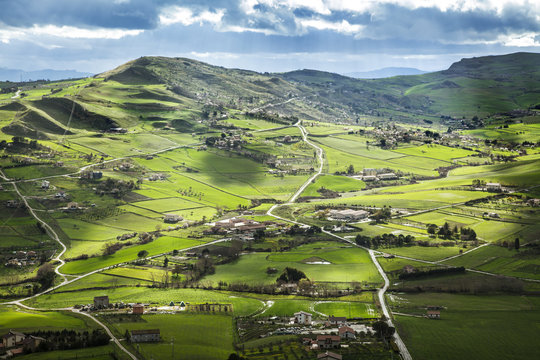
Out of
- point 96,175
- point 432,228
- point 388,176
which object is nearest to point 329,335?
point 432,228

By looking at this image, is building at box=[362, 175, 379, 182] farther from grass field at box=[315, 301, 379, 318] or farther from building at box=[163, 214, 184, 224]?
grass field at box=[315, 301, 379, 318]

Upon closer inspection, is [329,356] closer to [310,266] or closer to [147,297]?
[147,297]

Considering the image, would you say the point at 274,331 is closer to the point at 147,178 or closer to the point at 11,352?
the point at 11,352

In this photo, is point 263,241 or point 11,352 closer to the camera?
point 11,352

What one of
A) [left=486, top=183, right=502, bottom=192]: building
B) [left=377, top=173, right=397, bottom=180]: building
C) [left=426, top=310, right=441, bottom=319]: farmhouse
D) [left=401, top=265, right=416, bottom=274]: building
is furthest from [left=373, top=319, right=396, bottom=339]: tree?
[left=377, top=173, right=397, bottom=180]: building

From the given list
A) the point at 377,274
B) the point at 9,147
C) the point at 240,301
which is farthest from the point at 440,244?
the point at 9,147

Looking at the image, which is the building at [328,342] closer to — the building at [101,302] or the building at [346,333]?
the building at [346,333]

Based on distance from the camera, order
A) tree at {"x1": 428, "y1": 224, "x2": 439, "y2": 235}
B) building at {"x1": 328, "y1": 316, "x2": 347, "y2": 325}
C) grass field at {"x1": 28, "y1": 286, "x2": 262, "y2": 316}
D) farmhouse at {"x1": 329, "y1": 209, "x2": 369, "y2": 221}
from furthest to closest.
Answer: farmhouse at {"x1": 329, "y1": 209, "x2": 369, "y2": 221} < tree at {"x1": 428, "y1": 224, "x2": 439, "y2": 235} < grass field at {"x1": 28, "y1": 286, "x2": 262, "y2": 316} < building at {"x1": 328, "y1": 316, "x2": 347, "y2": 325}
